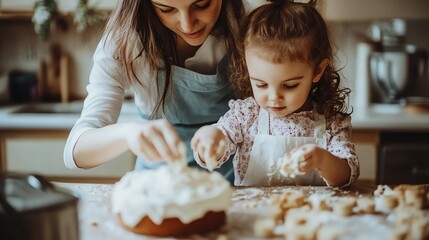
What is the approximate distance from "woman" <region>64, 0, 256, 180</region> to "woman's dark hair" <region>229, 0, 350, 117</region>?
4.3 inches

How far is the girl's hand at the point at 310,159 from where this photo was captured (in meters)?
1.29

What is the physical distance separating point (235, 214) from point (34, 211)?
45 centimetres

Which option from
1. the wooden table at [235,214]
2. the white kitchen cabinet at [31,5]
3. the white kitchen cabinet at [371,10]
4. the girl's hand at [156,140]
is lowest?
the wooden table at [235,214]

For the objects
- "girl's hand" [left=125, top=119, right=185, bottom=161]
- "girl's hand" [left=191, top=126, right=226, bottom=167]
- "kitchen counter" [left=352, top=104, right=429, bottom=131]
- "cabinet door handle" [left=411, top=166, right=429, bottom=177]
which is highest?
"girl's hand" [left=125, top=119, right=185, bottom=161]

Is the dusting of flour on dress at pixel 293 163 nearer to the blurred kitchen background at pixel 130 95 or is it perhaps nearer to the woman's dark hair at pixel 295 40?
the woman's dark hair at pixel 295 40

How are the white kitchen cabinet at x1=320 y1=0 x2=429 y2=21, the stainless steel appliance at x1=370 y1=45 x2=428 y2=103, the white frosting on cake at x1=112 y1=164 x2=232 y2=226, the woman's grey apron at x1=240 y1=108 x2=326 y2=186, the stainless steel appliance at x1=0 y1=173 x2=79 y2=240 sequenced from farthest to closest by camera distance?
the stainless steel appliance at x1=370 y1=45 x2=428 y2=103
the white kitchen cabinet at x1=320 y1=0 x2=429 y2=21
the woman's grey apron at x1=240 y1=108 x2=326 y2=186
the white frosting on cake at x1=112 y1=164 x2=232 y2=226
the stainless steel appliance at x1=0 y1=173 x2=79 y2=240

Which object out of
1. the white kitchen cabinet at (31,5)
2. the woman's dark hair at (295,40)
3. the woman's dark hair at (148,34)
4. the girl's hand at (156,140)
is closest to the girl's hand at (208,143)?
the girl's hand at (156,140)

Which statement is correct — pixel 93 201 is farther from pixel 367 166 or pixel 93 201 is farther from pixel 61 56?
pixel 61 56

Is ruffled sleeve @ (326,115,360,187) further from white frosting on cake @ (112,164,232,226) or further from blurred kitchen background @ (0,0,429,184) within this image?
blurred kitchen background @ (0,0,429,184)

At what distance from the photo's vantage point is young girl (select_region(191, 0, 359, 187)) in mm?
1396

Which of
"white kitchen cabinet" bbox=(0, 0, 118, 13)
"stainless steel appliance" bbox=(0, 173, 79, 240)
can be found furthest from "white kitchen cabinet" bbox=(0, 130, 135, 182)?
"stainless steel appliance" bbox=(0, 173, 79, 240)

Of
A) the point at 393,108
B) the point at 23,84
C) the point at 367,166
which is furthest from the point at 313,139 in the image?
the point at 23,84

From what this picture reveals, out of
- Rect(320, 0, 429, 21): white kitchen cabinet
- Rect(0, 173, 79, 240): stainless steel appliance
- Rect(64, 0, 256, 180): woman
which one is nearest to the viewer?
Rect(0, 173, 79, 240): stainless steel appliance

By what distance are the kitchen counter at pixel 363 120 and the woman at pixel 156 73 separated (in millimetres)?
880
